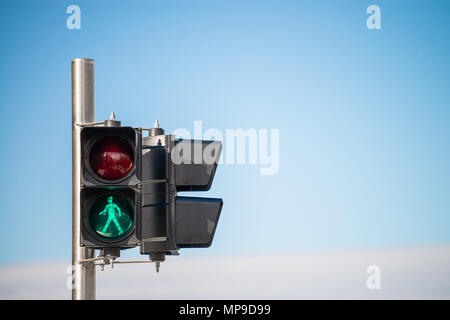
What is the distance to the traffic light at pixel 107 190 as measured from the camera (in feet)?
16.9

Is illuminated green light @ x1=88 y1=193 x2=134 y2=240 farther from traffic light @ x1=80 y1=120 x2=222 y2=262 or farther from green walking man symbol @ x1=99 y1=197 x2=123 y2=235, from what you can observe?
traffic light @ x1=80 y1=120 x2=222 y2=262

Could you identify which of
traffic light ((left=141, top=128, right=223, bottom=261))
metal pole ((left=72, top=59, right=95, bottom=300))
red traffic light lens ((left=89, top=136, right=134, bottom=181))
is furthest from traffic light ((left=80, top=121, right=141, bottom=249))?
traffic light ((left=141, top=128, right=223, bottom=261))

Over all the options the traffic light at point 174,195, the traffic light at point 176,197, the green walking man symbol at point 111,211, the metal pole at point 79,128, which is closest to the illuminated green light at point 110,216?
the green walking man symbol at point 111,211

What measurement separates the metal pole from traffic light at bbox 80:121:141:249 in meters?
0.32

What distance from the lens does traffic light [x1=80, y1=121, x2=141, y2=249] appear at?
5160 millimetres

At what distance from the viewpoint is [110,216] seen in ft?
17.2

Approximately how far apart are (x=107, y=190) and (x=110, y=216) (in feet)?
0.67

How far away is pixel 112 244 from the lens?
518 cm

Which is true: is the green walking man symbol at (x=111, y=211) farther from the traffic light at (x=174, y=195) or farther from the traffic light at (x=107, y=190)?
the traffic light at (x=174, y=195)

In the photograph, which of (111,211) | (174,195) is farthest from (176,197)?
(111,211)

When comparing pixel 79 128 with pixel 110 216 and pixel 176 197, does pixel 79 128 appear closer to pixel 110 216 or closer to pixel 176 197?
pixel 110 216

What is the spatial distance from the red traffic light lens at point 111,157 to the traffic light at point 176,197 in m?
0.57
